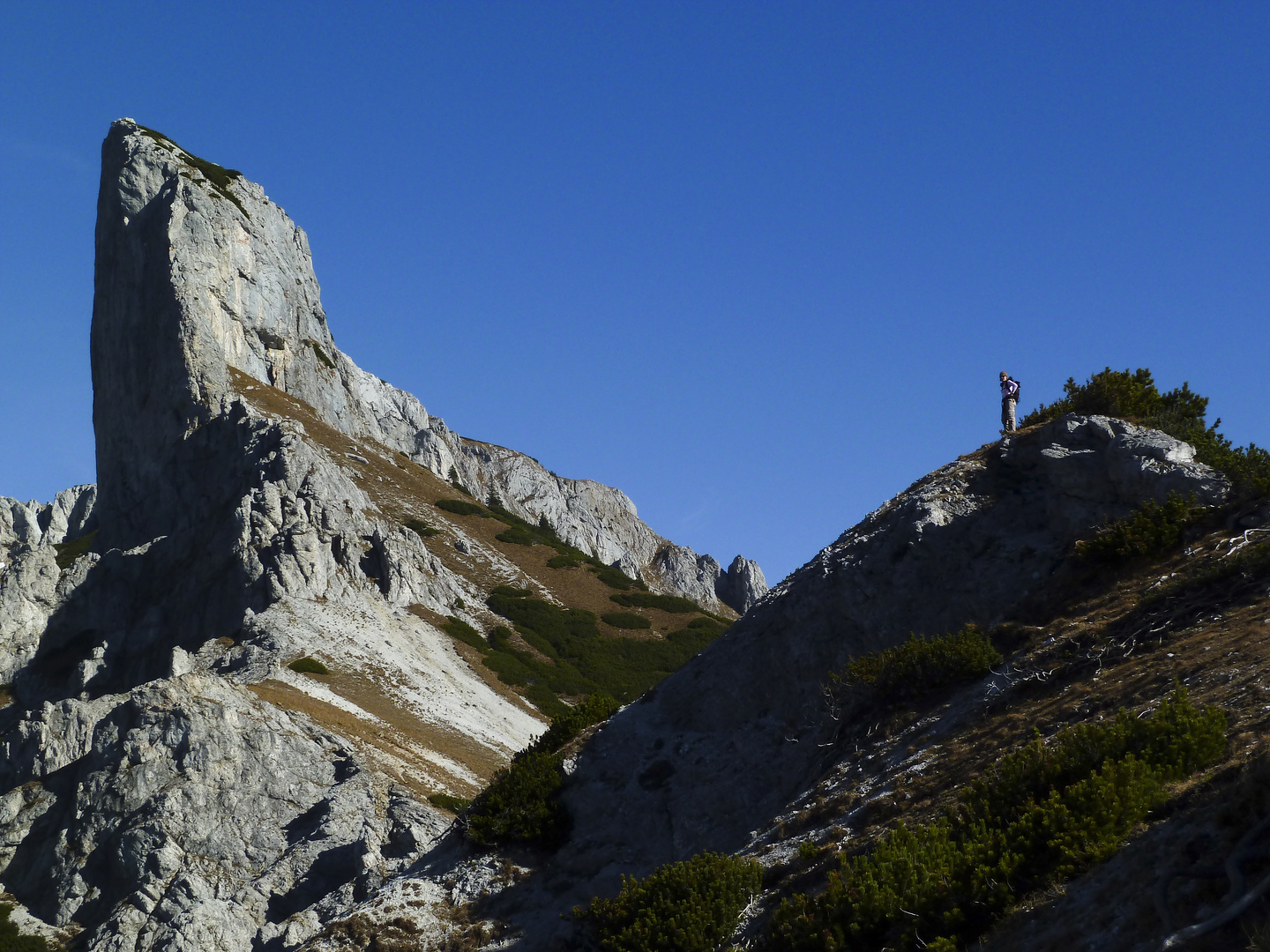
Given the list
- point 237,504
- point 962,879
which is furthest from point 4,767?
point 962,879

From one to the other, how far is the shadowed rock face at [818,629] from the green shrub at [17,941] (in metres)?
25.4

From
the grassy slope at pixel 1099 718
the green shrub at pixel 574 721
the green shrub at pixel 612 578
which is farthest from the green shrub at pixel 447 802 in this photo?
the green shrub at pixel 612 578

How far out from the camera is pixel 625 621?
84125mm

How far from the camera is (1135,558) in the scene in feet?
54.7

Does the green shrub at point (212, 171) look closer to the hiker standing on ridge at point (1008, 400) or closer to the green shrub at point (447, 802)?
the green shrub at point (447, 802)

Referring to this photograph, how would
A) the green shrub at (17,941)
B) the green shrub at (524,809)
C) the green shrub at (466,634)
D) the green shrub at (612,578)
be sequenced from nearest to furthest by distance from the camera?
1. the green shrub at (524,809)
2. the green shrub at (17,941)
3. the green shrub at (466,634)
4. the green shrub at (612,578)

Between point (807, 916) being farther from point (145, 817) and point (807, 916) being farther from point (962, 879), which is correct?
point (145, 817)

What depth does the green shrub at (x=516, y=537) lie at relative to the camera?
307ft

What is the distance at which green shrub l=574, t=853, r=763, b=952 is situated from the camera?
12.4 meters

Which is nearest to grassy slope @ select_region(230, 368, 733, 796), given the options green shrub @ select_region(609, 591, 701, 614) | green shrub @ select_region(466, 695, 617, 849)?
green shrub @ select_region(609, 591, 701, 614)

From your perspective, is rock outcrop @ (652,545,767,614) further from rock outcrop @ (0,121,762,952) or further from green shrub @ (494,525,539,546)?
green shrub @ (494,525,539,546)

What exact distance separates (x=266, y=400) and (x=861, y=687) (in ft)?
256

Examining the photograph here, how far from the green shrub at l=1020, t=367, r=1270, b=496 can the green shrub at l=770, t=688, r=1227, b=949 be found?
7454 millimetres

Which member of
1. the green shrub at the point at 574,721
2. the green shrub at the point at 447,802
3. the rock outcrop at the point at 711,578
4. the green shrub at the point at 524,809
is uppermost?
the rock outcrop at the point at 711,578
